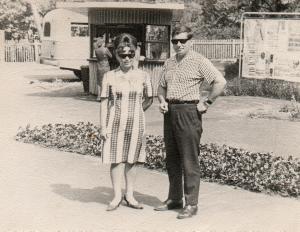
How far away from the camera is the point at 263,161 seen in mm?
8023

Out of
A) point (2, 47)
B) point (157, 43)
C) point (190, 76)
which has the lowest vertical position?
point (2, 47)

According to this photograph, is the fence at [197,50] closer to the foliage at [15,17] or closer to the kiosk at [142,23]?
the foliage at [15,17]

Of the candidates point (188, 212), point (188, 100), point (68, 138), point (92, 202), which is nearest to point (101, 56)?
point (68, 138)

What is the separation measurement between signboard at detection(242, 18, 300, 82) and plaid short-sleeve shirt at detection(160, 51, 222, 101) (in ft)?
28.1

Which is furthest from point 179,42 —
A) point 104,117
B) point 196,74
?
point 104,117

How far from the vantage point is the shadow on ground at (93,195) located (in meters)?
6.93

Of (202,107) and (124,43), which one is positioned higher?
(124,43)

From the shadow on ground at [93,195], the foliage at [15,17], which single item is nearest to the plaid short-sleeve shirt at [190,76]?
the shadow on ground at [93,195]

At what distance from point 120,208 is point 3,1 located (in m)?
34.1

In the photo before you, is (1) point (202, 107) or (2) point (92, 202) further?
(2) point (92, 202)

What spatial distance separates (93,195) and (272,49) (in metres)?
8.80

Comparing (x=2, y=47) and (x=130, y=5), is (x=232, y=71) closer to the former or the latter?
(x=130, y=5)

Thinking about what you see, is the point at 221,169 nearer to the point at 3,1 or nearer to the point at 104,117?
the point at 104,117

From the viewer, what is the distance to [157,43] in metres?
18.5
